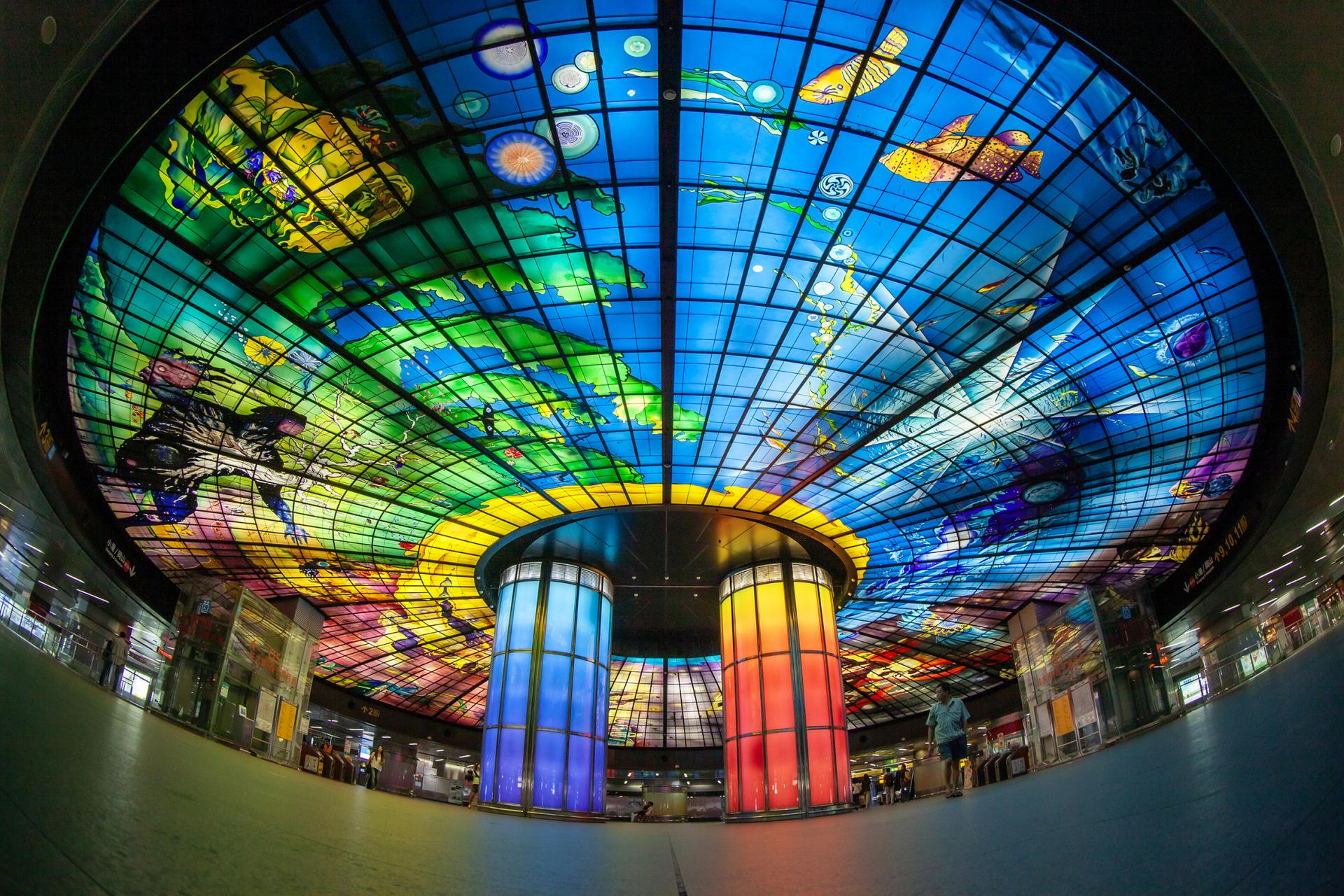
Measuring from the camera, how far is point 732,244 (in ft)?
66.2

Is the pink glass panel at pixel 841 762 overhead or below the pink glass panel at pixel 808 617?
below

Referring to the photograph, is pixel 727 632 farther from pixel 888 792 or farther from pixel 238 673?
pixel 238 673

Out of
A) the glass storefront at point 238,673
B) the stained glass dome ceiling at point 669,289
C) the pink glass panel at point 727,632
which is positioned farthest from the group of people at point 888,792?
the glass storefront at point 238,673

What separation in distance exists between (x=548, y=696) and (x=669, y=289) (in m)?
18.6

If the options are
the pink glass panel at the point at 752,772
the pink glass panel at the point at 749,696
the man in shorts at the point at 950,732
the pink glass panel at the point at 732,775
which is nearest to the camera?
the man in shorts at the point at 950,732

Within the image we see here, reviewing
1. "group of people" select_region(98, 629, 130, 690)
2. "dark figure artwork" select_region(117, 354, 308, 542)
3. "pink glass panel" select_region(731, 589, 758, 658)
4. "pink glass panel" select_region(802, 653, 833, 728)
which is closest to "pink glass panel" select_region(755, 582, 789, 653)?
"pink glass panel" select_region(731, 589, 758, 658)

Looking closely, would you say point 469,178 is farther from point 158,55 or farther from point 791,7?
point 791,7

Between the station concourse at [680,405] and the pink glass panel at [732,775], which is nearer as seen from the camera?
the station concourse at [680,405]

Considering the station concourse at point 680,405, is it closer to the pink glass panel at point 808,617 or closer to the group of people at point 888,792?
the pink glass panel at point 808,617

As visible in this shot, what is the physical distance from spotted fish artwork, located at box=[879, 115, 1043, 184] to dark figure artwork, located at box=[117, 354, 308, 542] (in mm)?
20934

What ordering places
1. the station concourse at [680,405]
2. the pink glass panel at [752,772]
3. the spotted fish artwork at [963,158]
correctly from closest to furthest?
the station concourse at [680,405] → the spotted fish artwork at [963,158] → the pink glass panel at [752,772]

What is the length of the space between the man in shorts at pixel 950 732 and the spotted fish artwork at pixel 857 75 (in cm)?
1442

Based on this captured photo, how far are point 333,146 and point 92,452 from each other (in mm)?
18318

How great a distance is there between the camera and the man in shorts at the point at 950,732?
18.3 m
